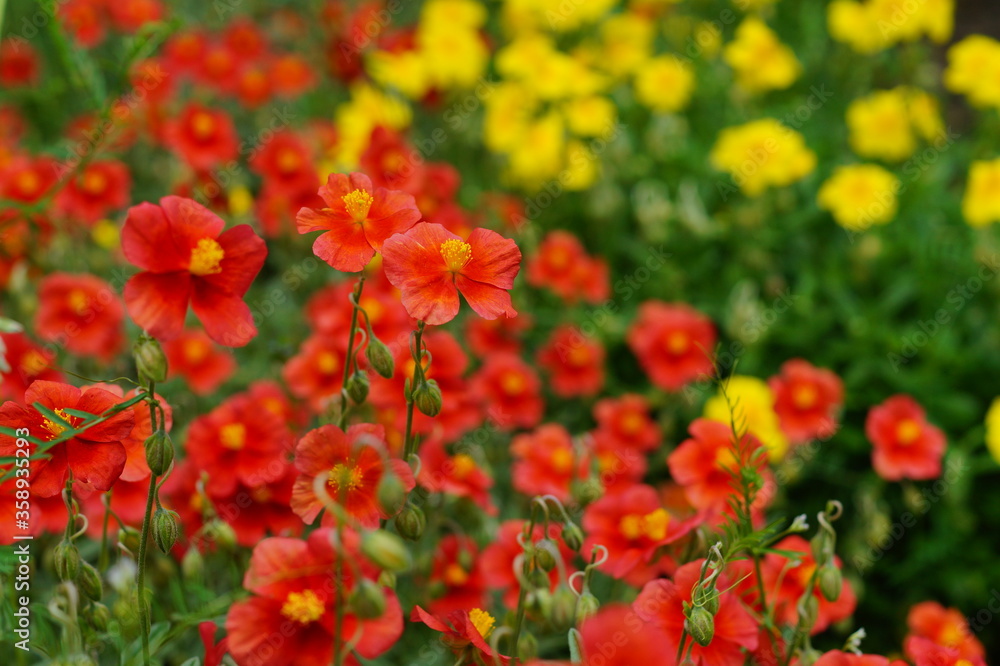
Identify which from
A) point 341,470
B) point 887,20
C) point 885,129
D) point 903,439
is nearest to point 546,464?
point 341,470

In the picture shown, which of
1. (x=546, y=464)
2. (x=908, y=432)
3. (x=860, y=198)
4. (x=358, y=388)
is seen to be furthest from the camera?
(x=860, y=198)

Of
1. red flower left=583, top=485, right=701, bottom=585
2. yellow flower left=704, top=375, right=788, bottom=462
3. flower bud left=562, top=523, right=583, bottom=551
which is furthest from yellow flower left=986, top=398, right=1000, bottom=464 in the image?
flower bud left=562, top=523, right=583, bottom=551

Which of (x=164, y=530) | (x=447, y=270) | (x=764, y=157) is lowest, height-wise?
(x=764, y=157)

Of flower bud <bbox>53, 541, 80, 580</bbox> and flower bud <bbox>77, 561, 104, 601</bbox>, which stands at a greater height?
flower bud <bbox>53, 541, 80, 580</bbox>

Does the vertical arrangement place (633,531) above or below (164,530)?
below

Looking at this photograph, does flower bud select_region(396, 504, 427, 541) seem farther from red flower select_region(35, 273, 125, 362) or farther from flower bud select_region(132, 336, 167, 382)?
red flower select_region(35, 273, 125, 362)

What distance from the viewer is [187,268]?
120 cm

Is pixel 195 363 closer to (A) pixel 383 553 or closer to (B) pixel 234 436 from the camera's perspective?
(B) pixel 234 436

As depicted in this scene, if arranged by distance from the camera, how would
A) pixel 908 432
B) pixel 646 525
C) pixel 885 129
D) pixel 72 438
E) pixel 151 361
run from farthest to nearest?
1. pixel 885 129
2. pixel 908 432
3. pixel 646 525
4. pixel 72 438
5. pixel 151 361

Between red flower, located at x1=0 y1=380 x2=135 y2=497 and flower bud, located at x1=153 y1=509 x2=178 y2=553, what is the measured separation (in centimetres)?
8

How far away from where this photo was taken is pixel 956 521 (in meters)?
2.53

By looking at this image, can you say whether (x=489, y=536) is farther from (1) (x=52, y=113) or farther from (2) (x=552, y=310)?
(1) (x=52, y=113)

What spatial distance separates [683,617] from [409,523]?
17.7 inches

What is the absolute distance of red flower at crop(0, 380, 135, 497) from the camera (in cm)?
116
